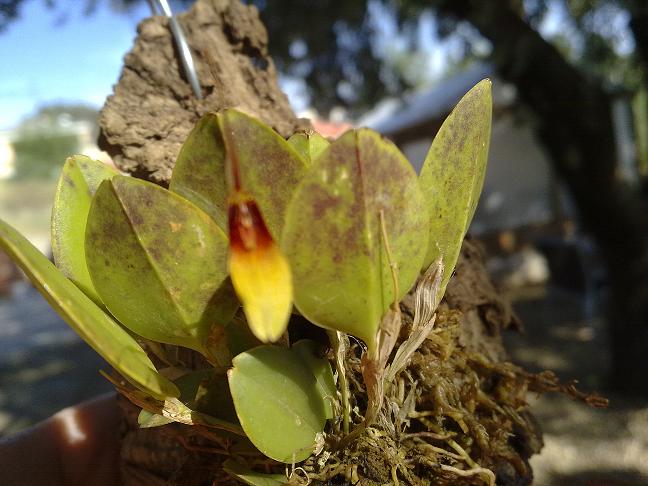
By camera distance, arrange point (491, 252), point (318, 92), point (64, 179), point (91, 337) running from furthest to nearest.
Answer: point (491, 252) → point (318, 92) → point (64, 179) → point (91, 337)

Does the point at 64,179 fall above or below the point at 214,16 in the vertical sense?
below

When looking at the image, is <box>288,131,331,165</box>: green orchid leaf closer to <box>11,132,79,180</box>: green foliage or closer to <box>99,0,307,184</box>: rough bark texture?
<box>99,0,307,184</box>: rough bark texture

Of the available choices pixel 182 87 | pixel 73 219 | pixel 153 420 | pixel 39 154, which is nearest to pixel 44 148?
pixel 39 154

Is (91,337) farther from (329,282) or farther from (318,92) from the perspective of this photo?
(318,92)

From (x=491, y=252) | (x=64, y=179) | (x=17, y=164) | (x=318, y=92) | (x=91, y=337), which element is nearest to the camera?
(x=91, y=337)

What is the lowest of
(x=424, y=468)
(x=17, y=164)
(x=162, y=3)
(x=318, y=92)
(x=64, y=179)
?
(x=17, y=164)

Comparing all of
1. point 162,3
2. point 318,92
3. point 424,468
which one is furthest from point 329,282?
point 318,92

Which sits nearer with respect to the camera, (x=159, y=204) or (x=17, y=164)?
(x=159, y=204)

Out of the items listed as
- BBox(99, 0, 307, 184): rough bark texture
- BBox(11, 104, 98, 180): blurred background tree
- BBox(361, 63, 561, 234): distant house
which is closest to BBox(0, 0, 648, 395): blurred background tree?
BBox(99, 0, 307, 184): rough bark texture
